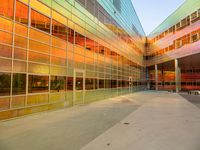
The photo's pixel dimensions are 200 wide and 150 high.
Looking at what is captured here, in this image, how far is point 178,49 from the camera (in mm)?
33531

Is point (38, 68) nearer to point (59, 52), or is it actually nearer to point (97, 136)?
point (59, 52)

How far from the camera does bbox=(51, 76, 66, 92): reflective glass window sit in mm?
12281

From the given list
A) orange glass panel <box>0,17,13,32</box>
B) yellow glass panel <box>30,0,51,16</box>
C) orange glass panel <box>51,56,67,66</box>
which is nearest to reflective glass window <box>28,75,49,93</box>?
orange glass panel <box>51,56,67,66</box>

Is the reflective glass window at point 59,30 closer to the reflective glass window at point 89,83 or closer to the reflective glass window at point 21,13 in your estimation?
the reflective glass window at point 21,13

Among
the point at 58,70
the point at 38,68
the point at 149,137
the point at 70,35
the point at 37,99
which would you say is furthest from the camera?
the point at 70,35

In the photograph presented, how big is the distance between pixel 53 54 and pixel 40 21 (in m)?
2.49

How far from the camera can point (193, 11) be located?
29.3 m

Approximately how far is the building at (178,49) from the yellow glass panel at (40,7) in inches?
997

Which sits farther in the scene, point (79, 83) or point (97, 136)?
point (79, 83)

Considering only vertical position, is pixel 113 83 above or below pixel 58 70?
below

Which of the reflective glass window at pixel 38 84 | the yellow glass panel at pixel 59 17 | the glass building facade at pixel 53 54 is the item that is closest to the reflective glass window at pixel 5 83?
the glass building facade at pixel 53 54

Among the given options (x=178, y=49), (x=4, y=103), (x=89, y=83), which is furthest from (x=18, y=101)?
(x=178, y=49)

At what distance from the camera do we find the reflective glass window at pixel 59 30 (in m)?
12.6

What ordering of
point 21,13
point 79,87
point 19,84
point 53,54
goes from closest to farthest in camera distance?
1. point 19,84
2. point 21,13
3. point 53,54
4. point 79,87
